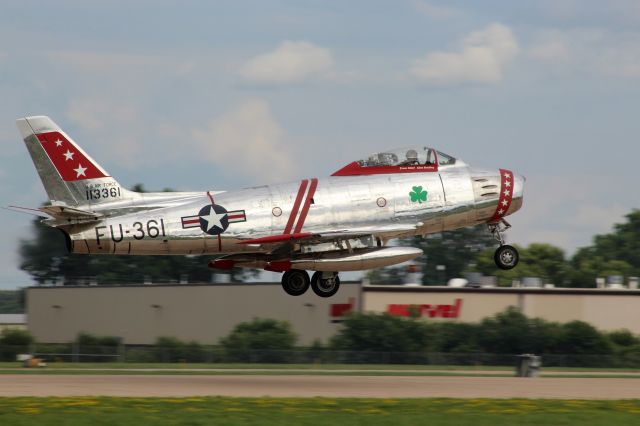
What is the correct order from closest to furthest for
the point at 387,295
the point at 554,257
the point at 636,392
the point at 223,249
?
the point at 223,249 < the point at 636,392 < the point at 387,295 < the point at 554,257

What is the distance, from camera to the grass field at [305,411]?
32062 millimetres

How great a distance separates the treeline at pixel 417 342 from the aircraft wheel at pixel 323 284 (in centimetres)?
4177

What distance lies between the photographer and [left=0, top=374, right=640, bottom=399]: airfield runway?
1695 inches

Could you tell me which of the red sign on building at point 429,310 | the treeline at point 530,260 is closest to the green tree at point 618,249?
the treeline at point 530,260

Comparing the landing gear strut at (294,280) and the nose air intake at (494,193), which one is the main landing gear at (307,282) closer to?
the landing gear strut at (294,280)

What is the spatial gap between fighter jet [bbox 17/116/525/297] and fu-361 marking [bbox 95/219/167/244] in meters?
0.03

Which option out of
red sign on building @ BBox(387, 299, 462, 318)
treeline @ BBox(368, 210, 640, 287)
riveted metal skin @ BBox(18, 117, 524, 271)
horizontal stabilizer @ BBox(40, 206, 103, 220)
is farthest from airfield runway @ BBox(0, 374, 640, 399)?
treeline @ BBox(368, 210, 640, 287)

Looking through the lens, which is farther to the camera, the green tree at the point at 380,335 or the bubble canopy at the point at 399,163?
the green tree at the point at 380,335

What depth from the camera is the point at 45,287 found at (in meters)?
104

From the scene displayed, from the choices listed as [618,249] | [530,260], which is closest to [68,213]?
[530,260]

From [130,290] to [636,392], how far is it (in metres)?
57.6

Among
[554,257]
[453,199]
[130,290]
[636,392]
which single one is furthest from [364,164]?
[554,257]

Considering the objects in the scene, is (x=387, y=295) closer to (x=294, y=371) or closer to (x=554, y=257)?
(x=294, y=371)

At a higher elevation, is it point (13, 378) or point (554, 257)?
point (554, 257)
